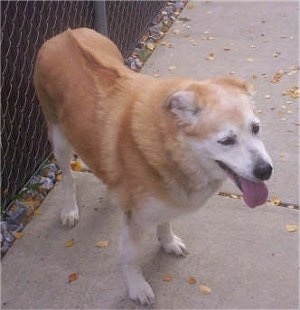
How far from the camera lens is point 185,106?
2367 mm

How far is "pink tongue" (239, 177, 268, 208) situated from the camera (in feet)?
8.07

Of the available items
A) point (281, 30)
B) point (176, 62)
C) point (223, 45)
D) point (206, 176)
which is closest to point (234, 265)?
point (206, 176)

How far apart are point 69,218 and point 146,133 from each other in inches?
45.0

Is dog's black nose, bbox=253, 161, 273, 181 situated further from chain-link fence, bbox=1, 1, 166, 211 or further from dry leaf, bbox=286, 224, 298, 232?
chain-link fence, bbox=1, 1, 166, 211

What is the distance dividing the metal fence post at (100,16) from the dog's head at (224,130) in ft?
7.67

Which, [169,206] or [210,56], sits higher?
[169,206]

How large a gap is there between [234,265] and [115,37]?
2.78m

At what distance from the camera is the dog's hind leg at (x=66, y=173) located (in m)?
3.27

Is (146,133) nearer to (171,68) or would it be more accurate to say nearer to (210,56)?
(171,68)

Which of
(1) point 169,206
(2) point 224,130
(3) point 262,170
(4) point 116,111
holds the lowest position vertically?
(1) point 169,206

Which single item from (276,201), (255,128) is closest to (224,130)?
(255,128)

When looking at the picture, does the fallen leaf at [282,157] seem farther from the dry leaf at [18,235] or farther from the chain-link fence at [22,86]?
the dry leaf at [18,235]

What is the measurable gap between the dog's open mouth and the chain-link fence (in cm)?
167

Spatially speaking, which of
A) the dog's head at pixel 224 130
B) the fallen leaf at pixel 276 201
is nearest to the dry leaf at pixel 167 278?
the dog's head at pixel 224 130
